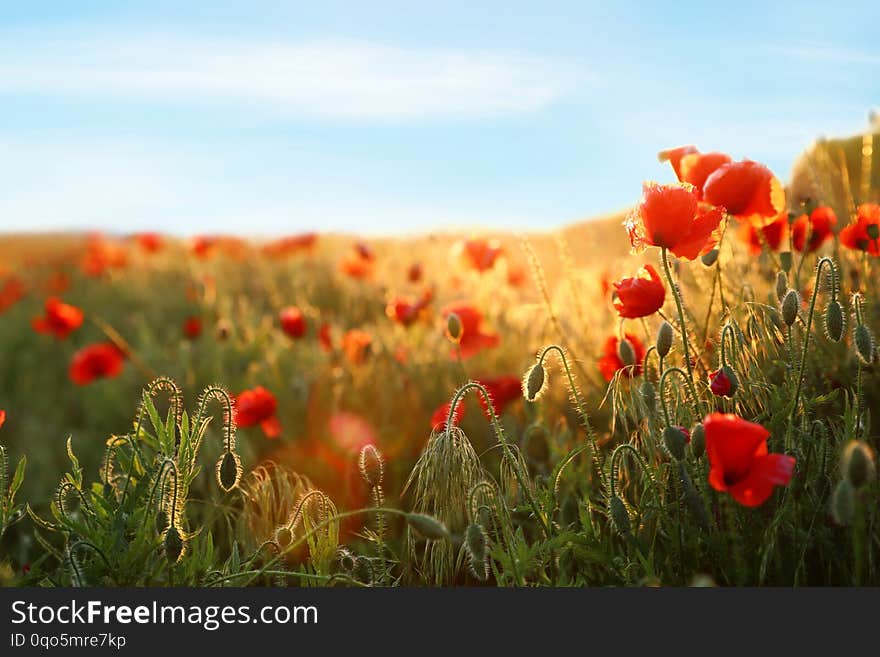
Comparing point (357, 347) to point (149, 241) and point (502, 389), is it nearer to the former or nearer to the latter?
point (502, 389)

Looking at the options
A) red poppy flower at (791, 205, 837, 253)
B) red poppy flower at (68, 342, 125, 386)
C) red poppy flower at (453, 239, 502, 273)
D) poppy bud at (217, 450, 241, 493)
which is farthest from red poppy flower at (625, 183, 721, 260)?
red poppy flower at (68, 342, 125, 386)

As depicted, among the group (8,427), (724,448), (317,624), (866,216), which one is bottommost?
(8,427)

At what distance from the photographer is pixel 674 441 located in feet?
4.62

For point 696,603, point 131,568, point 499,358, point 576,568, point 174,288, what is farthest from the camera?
point 174,288

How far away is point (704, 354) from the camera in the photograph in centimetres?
205

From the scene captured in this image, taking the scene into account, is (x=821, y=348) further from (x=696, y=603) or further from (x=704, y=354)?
(x=696, y=603)

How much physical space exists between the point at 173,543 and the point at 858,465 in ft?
3.50

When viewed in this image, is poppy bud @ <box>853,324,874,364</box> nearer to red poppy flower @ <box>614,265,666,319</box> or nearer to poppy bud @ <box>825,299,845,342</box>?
poppy bud @ <box>825,299,845,342</box>

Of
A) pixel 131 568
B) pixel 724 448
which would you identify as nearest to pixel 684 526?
Answer: pixel 724 448

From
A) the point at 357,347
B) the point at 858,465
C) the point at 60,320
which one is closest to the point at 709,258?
the point at 858,465

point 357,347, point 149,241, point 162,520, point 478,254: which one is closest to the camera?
point 162,520

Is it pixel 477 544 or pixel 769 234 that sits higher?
pixel 769 234

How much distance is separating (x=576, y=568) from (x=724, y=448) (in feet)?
1.94

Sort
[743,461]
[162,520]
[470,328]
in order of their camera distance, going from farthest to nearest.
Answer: [470,328] < [162,520] < [743,461]
